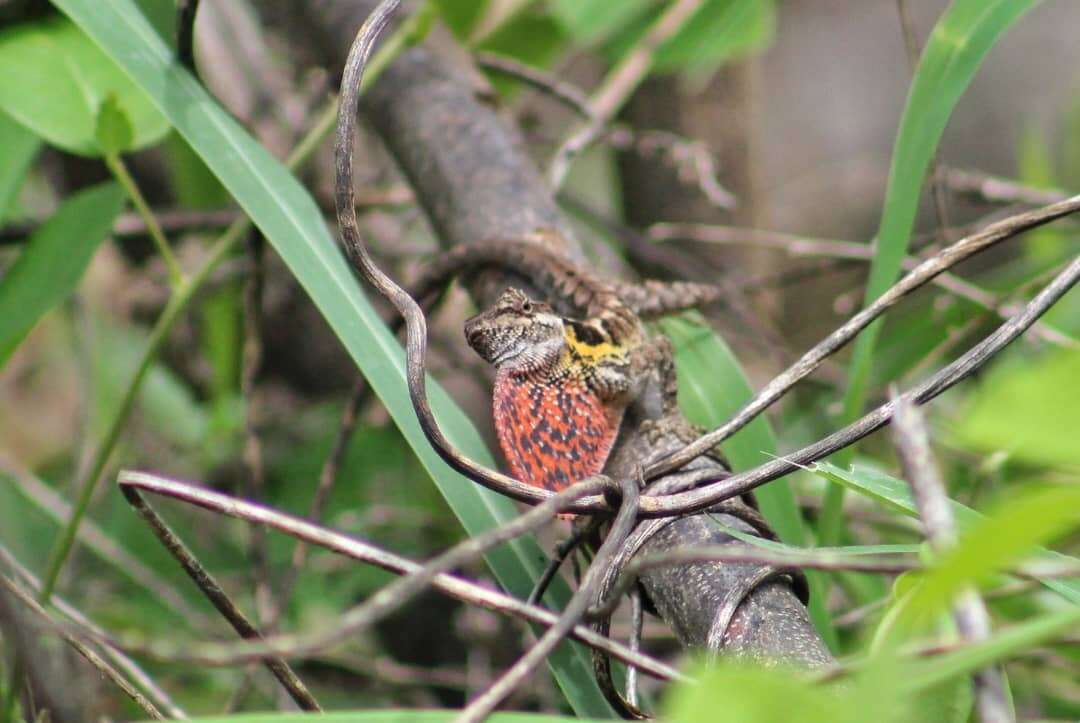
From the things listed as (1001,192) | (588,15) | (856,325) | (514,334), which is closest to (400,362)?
(514,334)

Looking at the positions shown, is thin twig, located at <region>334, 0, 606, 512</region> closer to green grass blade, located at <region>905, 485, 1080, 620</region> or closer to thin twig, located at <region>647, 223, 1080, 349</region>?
green grass blade, located at <region>905, 485, 1080, 620</region>

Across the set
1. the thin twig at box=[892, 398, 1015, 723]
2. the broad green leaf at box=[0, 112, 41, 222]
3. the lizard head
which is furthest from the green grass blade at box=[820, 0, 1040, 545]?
the broad green leaf at box=[0, 112, 41, 222]

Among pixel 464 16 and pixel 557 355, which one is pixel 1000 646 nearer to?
pixel 557 355

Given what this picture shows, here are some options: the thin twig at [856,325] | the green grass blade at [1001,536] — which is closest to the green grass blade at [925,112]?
the thin twig at [856,325]

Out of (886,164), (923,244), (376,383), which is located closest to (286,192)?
(376,383)

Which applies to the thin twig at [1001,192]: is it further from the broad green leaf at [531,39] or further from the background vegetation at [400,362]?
the broad green leaf at [531,39]
